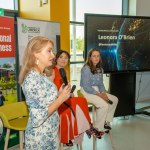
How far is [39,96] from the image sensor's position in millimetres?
1577

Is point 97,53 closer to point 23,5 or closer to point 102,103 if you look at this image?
point 102,103

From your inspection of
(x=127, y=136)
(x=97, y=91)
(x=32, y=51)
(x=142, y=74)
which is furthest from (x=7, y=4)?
(x=142, y=74)

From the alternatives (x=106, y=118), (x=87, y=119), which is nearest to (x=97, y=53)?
(x=106, y=118)

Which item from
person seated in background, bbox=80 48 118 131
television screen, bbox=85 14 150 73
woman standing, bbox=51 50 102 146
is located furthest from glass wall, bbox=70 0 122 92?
woman standing, bbox=51 50 102 146

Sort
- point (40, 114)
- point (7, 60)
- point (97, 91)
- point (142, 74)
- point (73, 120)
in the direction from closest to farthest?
point (40, 114) → point (73, 120) → point (7, 60) → point (97, 91) → point (142, 74)

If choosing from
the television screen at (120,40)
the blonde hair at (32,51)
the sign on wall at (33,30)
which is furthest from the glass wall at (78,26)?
the blonde hair at (32,51)

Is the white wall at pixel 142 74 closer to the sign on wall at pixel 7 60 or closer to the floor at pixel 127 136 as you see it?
the floor at pixel 127 136

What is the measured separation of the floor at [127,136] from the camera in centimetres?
323

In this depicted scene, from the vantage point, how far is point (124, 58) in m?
4.20

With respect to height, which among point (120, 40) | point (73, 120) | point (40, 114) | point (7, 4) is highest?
point (7, 4)

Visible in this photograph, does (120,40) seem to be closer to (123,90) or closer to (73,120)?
(123,90)

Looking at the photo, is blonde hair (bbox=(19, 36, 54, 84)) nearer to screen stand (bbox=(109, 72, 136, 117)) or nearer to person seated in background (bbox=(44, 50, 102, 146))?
person seated in background (bbox=(44, 50, 102, 146))

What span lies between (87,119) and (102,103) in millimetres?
577

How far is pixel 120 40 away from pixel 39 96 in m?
2.90
